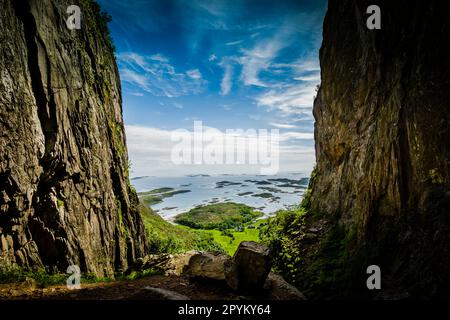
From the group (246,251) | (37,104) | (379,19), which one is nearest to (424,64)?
(379,19)

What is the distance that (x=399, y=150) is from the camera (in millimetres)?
7730

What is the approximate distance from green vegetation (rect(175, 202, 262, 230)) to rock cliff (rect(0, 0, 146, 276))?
Answer: 91555mm

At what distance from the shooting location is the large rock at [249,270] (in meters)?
7.93

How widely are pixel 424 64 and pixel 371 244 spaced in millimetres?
6865

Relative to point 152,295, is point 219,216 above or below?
below

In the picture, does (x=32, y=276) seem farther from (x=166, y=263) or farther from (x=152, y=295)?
(x=166, y=263)

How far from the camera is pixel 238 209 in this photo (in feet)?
410

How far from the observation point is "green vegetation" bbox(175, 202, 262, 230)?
105 meters

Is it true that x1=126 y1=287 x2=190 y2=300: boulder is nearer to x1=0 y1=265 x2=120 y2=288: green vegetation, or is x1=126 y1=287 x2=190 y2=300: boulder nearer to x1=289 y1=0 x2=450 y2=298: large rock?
x1=0 y1=265 x2=120 y2=288: green vegetation

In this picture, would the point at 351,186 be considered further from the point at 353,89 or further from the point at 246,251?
the point at 246,251

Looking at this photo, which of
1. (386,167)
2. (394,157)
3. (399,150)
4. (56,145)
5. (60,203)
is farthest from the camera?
(60,203)

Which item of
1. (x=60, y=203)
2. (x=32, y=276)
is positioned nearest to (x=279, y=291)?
(x=32, y=276)

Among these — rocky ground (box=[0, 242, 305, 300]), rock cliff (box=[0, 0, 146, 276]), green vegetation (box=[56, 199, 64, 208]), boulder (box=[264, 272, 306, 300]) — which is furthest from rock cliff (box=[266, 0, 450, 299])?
green vegetation (box=[56, 199, 64, 208])

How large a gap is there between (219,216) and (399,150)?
114214 mm
